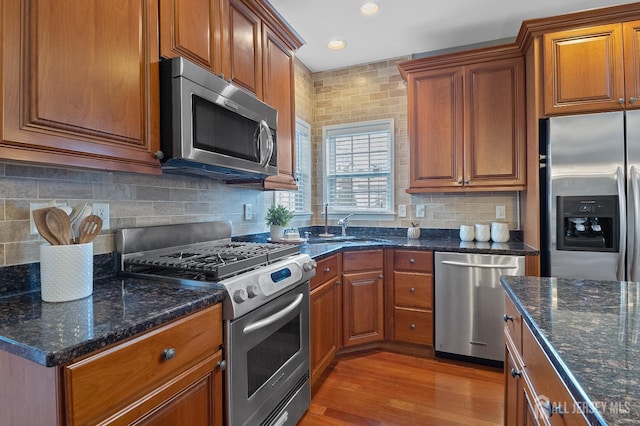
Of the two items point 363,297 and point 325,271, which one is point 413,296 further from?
point 325,271

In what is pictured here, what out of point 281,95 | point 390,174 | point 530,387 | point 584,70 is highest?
point 584,70

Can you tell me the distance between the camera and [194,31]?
1.51m

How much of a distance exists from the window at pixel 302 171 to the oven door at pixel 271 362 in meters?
1.58

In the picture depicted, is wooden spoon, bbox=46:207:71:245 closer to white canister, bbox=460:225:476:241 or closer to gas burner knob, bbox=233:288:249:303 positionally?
gas burner knob, bbox=233:288:249:303

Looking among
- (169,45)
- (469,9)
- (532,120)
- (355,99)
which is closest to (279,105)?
(169,45)

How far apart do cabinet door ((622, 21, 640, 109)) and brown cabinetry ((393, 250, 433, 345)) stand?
167 centimetres

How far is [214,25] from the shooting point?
1639mm

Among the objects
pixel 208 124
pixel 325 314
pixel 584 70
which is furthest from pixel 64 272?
pixel 584 70

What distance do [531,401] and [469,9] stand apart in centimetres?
264

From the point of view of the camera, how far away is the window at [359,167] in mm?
3332

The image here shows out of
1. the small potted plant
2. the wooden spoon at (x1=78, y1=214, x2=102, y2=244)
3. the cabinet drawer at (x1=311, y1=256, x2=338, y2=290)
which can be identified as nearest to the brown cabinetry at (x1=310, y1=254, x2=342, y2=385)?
the cabinet drawer at (x1=311, y1=256, x2=338, y2=290)

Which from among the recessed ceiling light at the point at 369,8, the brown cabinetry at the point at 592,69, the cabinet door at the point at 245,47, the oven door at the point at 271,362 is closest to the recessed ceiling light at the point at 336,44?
the recessed ceiling light at the point at 369,8

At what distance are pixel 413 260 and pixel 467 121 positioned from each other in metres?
1.29

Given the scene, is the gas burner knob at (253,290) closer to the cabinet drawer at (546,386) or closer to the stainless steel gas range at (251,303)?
the stainless steel gas range at (251,303)
